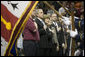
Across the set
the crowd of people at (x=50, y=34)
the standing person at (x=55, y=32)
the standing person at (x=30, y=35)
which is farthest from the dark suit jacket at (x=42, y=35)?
the standing person at (x=55, y=32)

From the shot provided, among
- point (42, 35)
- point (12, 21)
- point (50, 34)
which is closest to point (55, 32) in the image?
point (50, 34)

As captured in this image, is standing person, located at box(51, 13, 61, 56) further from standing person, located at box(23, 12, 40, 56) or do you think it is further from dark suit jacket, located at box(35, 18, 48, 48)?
standing person, located at box(23, 12, 40, 56)

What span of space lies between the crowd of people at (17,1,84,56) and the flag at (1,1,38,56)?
0.88 feet

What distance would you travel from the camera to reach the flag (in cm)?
466

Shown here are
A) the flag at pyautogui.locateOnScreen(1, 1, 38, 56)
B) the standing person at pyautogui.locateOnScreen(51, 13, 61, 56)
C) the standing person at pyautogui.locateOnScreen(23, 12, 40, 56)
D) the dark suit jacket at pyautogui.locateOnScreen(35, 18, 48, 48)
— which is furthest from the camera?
the standing person at pyautogui.locateOnScreen(51, 13, 61, 56)

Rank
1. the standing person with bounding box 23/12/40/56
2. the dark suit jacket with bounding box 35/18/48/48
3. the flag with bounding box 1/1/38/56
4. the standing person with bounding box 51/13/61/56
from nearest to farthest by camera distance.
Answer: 1. the flag with bounding box 1/1/38/56
2. the standing person with bounding box 23/12/40/56
3. the dark suit jacket with bounding box 35/18/48/48
4. the standing person with bounding box 51/13/61/56

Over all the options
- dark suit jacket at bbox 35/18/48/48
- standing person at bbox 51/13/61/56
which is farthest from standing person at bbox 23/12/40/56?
standing person at bbox 51/13/61/56

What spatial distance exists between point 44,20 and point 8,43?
1237mm

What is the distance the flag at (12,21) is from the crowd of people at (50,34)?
0.27m

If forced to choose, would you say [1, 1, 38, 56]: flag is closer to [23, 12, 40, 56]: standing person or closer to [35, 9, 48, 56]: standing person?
[23, 12, 40, 56]: standing person

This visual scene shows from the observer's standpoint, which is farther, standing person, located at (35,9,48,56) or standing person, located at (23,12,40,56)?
standing person, located at (35,9,48,56)

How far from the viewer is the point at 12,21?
4766 millimetres

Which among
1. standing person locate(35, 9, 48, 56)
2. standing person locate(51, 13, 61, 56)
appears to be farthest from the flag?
standing person locate(51, 13, 61, 56)

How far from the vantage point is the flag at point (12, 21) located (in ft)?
15.3
